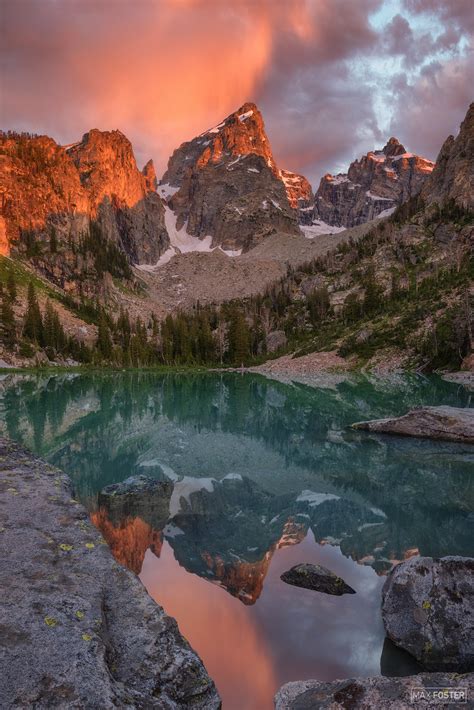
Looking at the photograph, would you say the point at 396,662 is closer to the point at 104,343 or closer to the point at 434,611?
the point at 434,611

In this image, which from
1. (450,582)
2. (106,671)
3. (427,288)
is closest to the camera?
(106,671)

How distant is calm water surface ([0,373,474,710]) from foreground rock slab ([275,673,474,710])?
1.18m

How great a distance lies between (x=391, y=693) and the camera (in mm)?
5141

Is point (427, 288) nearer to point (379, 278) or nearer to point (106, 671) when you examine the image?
point (379, 278)

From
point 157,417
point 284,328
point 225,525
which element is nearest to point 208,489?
point 225,525

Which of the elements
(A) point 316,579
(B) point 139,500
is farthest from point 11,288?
(A) point 316,579

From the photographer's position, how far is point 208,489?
16984 mm

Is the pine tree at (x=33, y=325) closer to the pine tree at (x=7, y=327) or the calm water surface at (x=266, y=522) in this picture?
the pine tree at (x=7, y=327)

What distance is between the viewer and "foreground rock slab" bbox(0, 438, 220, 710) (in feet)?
15.7

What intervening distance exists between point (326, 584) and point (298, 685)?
3666mm

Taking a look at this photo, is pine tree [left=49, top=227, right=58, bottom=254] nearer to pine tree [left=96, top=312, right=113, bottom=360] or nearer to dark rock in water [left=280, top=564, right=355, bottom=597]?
pine tree [left=96, top=312, right=113, bottom=360]

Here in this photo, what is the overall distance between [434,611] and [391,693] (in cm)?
313

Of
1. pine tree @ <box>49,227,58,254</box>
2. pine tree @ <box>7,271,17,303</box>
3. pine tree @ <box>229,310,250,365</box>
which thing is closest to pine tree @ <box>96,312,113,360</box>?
pine tree @ <box>7,271,17,303</box>

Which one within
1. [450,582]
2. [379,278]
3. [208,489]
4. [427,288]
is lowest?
[208,489]
